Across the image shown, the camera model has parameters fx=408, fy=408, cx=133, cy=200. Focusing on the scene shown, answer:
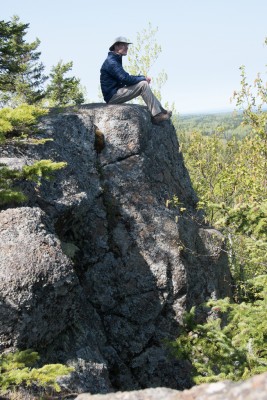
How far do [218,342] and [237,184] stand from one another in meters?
15.7

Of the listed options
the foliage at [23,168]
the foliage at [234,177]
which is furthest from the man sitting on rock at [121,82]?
the foliage at [234,177]

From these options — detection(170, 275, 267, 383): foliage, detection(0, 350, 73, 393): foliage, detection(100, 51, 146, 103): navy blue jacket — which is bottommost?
detection(170, 275, 267, 383): foliage

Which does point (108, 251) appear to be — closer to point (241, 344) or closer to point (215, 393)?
point (241, 344)

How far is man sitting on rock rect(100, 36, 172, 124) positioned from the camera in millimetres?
13250

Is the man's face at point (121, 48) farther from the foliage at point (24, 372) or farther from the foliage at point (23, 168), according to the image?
the foliage at point (24, 372)

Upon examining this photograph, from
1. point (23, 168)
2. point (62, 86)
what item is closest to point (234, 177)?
point (23, 168)

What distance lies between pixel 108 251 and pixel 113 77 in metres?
5.99

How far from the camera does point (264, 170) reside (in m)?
17.7

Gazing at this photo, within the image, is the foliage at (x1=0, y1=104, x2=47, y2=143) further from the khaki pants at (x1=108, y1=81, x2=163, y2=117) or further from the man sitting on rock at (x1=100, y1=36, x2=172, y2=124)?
the khaki pants at (x1=108, y1=81, x2=163, y2=117)

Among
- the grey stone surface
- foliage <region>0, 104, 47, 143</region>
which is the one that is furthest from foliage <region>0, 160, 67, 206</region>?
the grey stone surface

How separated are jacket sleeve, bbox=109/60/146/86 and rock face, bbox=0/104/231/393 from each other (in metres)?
0.92

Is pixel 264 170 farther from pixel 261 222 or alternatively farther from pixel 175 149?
pixel 261 222

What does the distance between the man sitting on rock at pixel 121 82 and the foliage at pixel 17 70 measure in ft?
24.9

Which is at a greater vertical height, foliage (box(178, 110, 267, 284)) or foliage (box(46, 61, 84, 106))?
foliage (box(46, 61, 84, 106))
